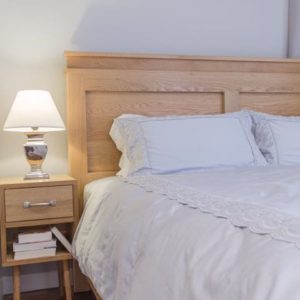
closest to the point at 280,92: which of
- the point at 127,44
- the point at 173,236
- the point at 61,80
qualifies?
the point at 127,44

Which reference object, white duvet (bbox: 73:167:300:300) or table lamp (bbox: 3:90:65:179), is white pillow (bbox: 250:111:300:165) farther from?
table lamp (bbox: 3:90:65:179)

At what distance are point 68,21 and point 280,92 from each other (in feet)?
4.30

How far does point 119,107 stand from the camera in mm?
2299

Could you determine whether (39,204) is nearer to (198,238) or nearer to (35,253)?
(35,253)

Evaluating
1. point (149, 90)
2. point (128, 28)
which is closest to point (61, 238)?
point (149, 90)

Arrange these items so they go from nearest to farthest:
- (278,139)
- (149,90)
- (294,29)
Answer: (278,139)
(149,90)
(294,29)

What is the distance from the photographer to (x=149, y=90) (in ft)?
7.70

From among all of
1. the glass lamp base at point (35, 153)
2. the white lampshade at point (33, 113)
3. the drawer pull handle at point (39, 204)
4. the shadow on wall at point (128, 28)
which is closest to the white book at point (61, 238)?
→ the drawer pull handle at point (39, 204)

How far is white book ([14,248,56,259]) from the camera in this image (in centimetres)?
196

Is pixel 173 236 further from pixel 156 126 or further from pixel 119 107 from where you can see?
pixel 119 107

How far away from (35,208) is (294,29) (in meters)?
1.92

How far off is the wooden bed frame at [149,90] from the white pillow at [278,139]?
0.29 metres

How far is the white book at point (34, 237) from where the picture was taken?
197cm

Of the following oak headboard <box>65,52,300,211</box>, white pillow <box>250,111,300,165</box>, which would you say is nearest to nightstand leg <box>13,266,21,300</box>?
oak headboard <box>65,52,300,211</box>
